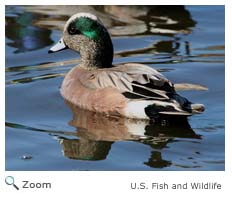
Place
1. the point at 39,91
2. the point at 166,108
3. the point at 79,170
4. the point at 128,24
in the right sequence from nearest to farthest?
the point at 79,170
the point at 166,108
the point at 39,91
the point at 128,24

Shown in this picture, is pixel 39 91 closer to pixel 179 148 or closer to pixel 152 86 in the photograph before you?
pixel 152 86

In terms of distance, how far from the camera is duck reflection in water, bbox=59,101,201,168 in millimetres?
6809

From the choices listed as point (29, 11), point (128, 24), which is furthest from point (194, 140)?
point (29, 11)

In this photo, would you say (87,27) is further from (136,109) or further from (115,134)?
(115,134)

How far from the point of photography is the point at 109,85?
7.78 m

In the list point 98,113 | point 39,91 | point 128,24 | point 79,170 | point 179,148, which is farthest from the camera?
point 128,24

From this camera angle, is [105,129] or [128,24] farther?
[128,24]

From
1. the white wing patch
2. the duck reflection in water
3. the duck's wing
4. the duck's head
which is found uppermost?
the duck's head

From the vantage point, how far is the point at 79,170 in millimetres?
6426

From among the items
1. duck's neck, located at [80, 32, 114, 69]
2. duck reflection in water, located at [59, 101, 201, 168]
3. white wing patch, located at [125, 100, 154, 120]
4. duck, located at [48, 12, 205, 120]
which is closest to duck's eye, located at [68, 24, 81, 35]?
duck, located at [48, 12, 205, 120]

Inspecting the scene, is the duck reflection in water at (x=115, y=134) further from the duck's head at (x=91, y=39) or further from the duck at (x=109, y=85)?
the duck's head at (x=91, y=39)

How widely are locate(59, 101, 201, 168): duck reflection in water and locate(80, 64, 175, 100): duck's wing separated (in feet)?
0.85

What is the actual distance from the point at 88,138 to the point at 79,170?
767 mm

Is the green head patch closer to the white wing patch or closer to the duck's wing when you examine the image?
the duck's wing
